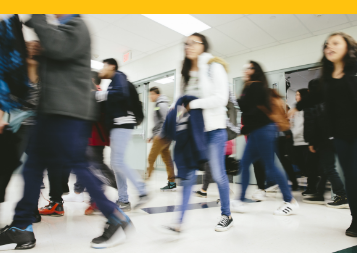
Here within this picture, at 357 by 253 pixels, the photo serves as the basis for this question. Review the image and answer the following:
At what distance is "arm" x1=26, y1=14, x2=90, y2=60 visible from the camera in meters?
1.01

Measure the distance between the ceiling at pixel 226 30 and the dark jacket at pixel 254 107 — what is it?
2.41m

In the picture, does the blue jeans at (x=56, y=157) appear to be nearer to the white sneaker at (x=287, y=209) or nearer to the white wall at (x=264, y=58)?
the white sneaker at (x=287, y=209)

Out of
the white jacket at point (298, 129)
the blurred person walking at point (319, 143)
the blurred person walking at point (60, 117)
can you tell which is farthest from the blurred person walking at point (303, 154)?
the blurred person walking at point (60, 117)

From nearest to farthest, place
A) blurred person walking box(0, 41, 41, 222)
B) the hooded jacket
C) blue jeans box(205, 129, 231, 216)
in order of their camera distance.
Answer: blurred person walking box(0, 41, 41, 222)
blue jeans box(205, 129, 231, 216)
the hooded jacket

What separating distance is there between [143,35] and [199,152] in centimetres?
406

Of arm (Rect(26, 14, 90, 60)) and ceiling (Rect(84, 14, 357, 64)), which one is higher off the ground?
ceiling (Rect(84, 14, 357, 64))

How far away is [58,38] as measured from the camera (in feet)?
3.37

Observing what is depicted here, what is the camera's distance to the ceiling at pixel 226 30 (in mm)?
3982

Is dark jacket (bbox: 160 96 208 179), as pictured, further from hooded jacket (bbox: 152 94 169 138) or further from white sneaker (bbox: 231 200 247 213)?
hooded jacket (bbox: 152 94 169 138)

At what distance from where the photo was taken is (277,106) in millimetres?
2094

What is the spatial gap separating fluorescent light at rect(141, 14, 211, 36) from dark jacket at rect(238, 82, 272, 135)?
253cm

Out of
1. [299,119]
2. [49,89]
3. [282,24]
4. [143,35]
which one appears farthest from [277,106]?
[143,35]

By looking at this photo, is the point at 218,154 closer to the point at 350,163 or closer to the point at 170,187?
the point at 350,163

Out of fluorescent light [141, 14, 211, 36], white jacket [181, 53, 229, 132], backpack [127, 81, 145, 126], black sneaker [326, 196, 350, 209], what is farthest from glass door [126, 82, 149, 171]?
white jacket [181, 53, 229, 132]
